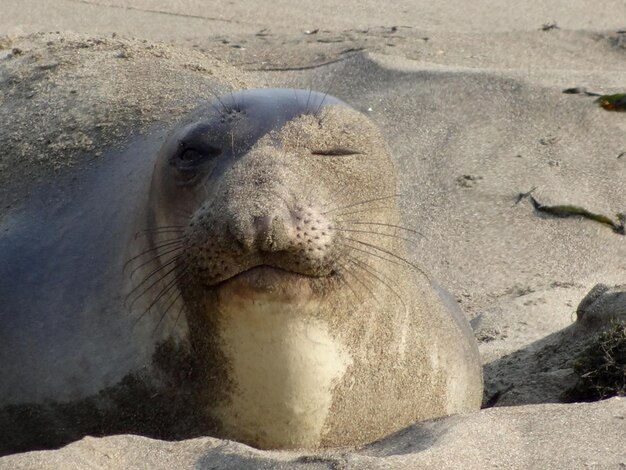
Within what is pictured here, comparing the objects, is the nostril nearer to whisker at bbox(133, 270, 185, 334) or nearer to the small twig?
whisker at bbox(133, 270, 185, 334)

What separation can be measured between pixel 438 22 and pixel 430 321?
17.6 ft

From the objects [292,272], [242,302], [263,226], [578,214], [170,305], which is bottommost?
[578,214]

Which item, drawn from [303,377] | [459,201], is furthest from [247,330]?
[459,201]

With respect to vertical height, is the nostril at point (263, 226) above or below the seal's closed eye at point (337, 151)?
below

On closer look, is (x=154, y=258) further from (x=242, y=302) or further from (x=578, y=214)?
(x=578, y=214)

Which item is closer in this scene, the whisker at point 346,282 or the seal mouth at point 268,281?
the seal mouth at point 268,281

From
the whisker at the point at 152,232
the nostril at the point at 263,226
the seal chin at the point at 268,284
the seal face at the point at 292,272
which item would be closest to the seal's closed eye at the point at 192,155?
the seal face at the point at 292,272

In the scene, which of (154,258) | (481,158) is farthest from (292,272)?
(481,158)

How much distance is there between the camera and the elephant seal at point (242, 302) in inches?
129

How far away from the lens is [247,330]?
338cm

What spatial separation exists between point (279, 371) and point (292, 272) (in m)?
0.37

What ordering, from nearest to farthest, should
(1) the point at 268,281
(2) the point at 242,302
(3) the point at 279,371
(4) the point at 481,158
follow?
(1) the point at 268,281 → (2) the point at 242,302 → (3) the point at 279,371 → (4) the point at 481,158

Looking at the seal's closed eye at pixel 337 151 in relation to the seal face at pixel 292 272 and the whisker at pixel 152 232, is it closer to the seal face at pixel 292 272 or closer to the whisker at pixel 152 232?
the seal face at pixel 292 272

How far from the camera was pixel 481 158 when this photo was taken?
6449 millimetres
